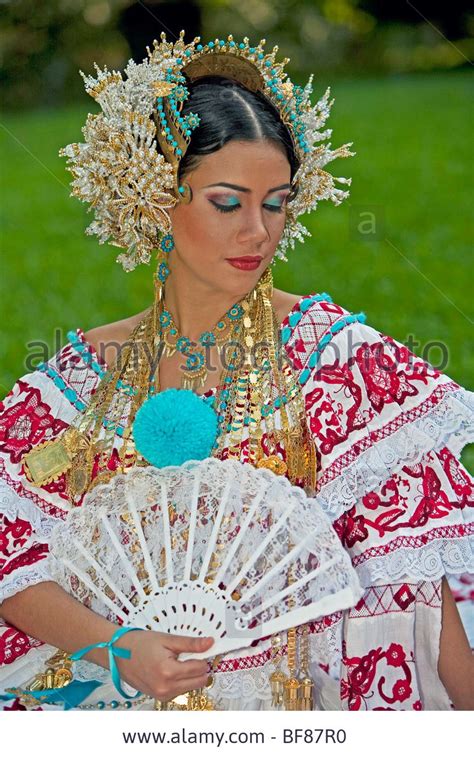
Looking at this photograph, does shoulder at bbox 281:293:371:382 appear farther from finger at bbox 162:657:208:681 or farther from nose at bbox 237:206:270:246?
finger at bbox 162:657:208:681

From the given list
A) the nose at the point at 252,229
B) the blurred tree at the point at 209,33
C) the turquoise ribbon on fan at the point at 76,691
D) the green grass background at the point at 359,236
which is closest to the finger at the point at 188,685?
the turquoise ribbon on fan at the point at 76,691

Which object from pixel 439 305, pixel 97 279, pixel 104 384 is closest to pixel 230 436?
pixel 104 384

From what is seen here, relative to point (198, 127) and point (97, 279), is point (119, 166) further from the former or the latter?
point (97, 279)

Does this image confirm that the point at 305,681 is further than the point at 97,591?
Yes

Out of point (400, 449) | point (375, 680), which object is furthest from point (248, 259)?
point (375, 680)

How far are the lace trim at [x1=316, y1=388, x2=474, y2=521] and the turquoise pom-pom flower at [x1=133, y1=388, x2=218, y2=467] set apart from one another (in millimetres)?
299

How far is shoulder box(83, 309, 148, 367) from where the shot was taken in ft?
9.08

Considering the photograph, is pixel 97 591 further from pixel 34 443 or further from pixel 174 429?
pixel 34 443

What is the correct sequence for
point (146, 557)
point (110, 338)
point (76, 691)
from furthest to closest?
point (110, 338) < point (76, 691) < point (146, 557)

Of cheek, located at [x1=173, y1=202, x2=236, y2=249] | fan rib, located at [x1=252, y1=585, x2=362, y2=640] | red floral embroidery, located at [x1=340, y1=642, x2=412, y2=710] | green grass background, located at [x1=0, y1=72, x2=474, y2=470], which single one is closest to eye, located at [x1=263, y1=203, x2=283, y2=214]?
cheek, located at [x1=173, y1=202, x2=236, y2=249]

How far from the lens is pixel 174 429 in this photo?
241 centimetres

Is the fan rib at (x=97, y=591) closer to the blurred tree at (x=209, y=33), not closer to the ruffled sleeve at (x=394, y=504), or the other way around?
the ruffled sleeve at (x=394, y=504)

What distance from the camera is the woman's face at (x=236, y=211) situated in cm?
250

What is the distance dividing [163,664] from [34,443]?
28.6 inches
